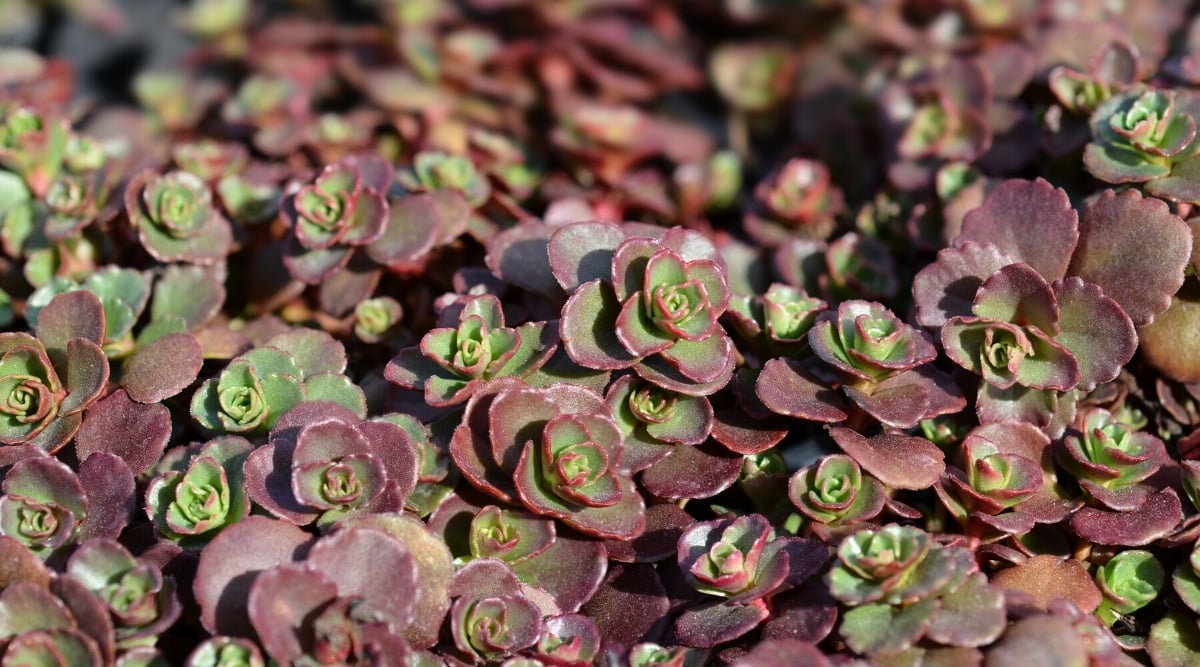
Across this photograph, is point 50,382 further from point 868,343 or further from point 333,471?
point 868,343

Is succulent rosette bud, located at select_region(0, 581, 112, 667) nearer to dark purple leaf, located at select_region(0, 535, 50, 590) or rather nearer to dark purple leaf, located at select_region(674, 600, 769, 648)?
dark purple leaf, located at select_region(0, 535, 50, 590)

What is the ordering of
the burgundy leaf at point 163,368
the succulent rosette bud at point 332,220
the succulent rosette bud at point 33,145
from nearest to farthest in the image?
the burgundy leaf at point 163,368
the succulent rosette bud at point 332,220
the succulent rosette bud at point 33,145

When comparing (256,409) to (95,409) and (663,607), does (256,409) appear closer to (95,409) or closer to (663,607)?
(95,409)

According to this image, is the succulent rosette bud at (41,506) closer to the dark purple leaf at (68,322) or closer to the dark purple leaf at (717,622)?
the dark purple leaf at (68,322)

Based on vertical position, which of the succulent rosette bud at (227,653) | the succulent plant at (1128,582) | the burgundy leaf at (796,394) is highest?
the burgundy leaf at (796,394)

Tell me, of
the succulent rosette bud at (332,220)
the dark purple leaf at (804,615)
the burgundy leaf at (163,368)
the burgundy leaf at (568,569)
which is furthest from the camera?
the succulent rosette bud at (332,220)

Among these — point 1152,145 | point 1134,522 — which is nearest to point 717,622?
point 1134,522

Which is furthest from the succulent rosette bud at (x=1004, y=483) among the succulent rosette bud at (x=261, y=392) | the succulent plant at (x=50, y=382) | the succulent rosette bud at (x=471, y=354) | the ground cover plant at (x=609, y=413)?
the succulent plant at (x=50, y=382)
